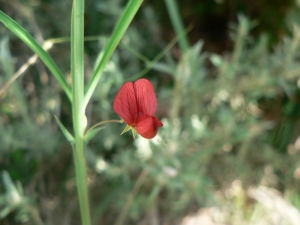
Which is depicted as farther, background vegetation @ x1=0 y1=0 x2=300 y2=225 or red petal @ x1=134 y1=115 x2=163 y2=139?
background vegetation @ x1=0 y1=0 x2=300 y2=225

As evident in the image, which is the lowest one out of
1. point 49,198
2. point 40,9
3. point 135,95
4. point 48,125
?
point 135,95

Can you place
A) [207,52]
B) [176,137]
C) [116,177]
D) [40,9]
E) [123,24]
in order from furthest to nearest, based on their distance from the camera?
[207,52], [40,9], [116,177], [176,137], [123,24]

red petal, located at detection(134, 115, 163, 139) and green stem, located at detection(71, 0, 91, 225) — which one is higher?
green stem, located at detection(71, 0, 91, 225)

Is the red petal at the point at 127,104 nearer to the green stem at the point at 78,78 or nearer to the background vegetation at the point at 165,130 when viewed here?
the green stem at the point at 78,78

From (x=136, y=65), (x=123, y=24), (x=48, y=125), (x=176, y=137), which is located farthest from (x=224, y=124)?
(x=123, y=24)

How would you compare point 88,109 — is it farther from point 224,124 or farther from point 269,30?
point 269,30

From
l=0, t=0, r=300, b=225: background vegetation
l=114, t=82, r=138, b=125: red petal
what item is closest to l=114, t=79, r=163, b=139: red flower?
l=114, t=82, r=138, b=125: red petal

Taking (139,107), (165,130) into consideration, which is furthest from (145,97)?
(165,130)

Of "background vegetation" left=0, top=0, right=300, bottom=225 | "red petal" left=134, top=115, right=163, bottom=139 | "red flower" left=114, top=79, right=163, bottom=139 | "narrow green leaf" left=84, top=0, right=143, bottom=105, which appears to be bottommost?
"red petal" left=134, top=115, right=163, bottom=139

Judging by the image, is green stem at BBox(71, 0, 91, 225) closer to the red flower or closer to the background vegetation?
the red flower
